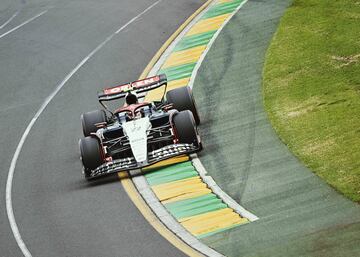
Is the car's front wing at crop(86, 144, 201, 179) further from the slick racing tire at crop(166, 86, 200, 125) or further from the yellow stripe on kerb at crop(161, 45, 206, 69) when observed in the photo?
the yellow stripe on kerb at crop(161, 45, 206, 69)

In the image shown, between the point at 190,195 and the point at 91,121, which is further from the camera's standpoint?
the point at 91,121

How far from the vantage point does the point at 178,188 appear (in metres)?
22.6

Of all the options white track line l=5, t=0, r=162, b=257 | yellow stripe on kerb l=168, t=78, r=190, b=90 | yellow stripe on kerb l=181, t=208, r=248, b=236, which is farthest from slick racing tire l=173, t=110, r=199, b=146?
yellow stripe on kerb l=168, t=78, r=190, b=90

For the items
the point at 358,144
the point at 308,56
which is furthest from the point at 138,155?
the point at 308,56

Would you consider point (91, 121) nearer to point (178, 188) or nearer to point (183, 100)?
point (183, 100)

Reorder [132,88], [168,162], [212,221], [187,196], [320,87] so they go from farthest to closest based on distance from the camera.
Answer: [320,87] < [132,88] < [168,162] < [187,196] < [212,221]

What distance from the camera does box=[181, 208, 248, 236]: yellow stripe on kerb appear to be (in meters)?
19.8

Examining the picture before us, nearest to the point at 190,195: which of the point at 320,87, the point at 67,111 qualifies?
the point at 320,87

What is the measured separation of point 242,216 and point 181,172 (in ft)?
11.9

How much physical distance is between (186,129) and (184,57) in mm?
9576

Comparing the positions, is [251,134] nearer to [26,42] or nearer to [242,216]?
[242,216]

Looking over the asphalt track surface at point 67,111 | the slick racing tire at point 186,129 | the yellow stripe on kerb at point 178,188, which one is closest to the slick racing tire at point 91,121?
the asphalt track surface at point 67,111

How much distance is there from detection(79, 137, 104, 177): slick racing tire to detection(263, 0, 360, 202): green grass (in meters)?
4.51

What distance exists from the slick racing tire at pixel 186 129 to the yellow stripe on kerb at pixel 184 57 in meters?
8.55
